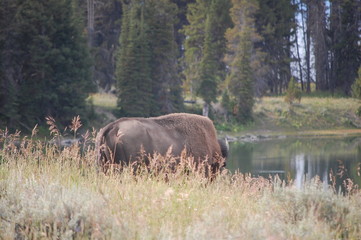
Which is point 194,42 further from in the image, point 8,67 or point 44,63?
point 8,67

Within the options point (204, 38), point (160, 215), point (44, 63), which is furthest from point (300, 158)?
point (204, 38)

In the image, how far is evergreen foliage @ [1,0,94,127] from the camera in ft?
112

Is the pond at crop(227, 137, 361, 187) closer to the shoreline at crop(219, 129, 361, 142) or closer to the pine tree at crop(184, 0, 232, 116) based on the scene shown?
the shoreline at crop(219, 129, 361, 142)

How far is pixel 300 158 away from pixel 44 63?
18.7 meters

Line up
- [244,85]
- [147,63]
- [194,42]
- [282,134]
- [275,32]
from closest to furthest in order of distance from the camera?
[147,63]
[282,134]
[244,85]
[194,42]
[275,32]

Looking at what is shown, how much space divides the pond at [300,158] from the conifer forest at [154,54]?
860 cm

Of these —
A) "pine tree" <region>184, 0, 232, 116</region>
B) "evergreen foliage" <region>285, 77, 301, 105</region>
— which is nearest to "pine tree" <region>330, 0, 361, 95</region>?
"evergreen foliage" <region>285, 77, 301, 105</region>

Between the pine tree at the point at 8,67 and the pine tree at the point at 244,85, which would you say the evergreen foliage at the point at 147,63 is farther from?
the pine tree at the point at 8,67

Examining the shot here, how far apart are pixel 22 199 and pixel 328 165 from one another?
23.3m

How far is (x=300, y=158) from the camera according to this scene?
29.3 meters

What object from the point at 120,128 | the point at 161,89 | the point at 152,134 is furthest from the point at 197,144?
the point at 161,89

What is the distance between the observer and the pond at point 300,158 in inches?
907

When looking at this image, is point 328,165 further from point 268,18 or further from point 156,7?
point 268,18

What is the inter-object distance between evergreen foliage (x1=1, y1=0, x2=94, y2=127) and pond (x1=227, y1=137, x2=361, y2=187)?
12.6m
